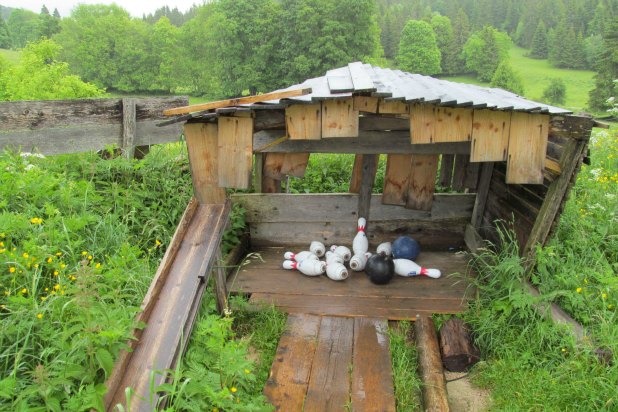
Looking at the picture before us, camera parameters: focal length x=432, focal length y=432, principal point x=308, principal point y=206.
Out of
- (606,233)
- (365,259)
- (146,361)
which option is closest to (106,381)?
(146,361)

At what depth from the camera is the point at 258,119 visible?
347cm

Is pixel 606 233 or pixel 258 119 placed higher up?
pixel 258 119

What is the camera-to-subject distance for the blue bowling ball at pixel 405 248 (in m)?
5.45

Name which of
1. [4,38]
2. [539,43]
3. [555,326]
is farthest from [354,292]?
[4,38]

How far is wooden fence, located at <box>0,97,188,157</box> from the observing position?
541 centimetres

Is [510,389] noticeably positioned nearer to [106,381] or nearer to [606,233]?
[606,233]

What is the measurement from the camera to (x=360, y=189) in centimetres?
557

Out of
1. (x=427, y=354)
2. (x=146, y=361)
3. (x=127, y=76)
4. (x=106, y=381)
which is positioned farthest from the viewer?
(x=127, y=76)

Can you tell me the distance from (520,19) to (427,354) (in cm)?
9354

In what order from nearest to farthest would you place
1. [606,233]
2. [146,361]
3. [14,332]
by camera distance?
[146,361], [14,332], [606,233]

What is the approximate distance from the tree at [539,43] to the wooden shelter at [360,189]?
252 ft

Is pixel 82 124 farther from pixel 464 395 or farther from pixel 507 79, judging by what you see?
pixel 507 79

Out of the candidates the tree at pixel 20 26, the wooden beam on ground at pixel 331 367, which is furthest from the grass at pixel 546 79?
the tree at pixel 20 26

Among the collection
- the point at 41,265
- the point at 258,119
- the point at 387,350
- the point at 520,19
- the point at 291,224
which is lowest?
the point at 387,350
